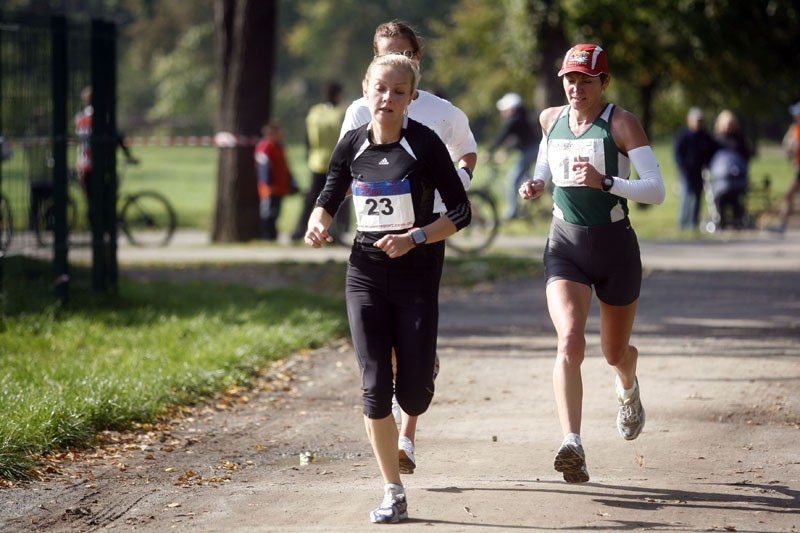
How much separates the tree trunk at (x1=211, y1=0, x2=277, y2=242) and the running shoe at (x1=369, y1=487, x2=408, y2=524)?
13.6 meters

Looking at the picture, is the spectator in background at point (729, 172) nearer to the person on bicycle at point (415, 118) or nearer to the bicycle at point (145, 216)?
the bicycle at point (145, 216)

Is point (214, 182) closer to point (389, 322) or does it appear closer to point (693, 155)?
point (693, 155)

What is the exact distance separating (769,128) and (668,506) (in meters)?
68.5

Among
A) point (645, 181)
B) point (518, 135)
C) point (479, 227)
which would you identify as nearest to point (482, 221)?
point (479, 227)

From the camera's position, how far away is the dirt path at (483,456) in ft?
17.4

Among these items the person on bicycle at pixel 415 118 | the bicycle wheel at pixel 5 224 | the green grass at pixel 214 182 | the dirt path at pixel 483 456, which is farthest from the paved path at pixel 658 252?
the person on bicycle at pixel 415 118

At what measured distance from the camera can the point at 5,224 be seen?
12.0 m

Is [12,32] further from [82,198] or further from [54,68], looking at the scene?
[82,198]

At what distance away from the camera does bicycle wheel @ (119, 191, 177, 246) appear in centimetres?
1845

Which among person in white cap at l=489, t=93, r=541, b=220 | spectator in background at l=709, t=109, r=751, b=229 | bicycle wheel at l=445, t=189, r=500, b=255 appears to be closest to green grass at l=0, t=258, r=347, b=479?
bicycle wheel at l=445, t=189, r=500, b=255

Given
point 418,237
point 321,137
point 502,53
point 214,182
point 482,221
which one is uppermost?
point 502,53

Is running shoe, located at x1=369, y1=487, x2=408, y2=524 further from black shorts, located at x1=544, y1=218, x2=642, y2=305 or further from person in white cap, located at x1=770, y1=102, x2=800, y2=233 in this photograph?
person in white cap, located at x1=770, y1=102, x2=800, y2=233

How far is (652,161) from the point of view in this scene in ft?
19.4

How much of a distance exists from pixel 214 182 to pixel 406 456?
4024 centimetres
